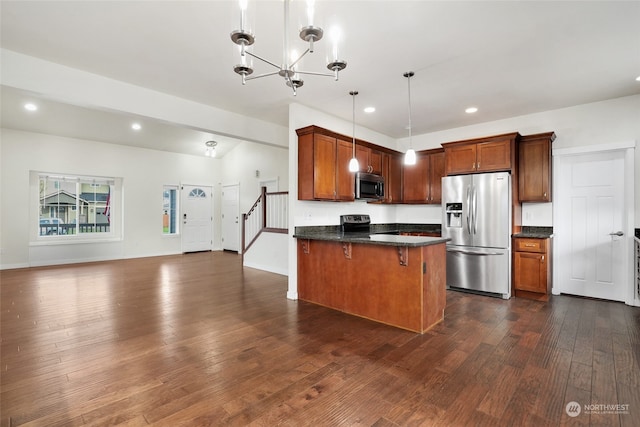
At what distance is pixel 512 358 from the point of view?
2.54m

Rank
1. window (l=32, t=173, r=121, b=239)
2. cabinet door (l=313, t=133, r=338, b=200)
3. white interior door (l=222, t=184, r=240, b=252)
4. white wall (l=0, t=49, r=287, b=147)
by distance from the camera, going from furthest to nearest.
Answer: white interior door (l=222, t=184, r=240, b=252)
window (l=32, t=173, r=121, b=239)
cabinet door (l=313, t=133, r=338, b=200)
white wall (l=0, t=49, r=287, b=147)

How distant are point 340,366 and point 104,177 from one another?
25.9 feet

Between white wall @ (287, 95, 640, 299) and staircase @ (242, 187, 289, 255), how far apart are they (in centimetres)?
159

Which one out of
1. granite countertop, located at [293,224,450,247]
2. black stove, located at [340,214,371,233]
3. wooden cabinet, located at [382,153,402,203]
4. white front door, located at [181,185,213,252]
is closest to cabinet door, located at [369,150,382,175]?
wooden cabinet, located at [382,153,402,203]

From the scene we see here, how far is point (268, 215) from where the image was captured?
6.85 metres

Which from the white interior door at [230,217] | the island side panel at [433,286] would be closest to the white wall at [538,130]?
the island side panel at [433,286]

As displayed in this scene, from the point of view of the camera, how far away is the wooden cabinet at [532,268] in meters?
4.18

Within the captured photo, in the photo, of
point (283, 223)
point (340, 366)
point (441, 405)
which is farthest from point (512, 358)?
point (283, 223)

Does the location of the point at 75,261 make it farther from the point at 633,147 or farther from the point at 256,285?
the point at 633,147

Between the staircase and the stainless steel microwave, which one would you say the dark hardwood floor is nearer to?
the stainless steel microwave

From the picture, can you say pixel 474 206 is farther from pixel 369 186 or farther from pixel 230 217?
pixel 230 217

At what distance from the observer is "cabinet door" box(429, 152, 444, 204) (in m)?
5.49

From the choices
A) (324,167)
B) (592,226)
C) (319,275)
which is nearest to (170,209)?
(324,167)

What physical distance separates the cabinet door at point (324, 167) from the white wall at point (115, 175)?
12.0 feet
